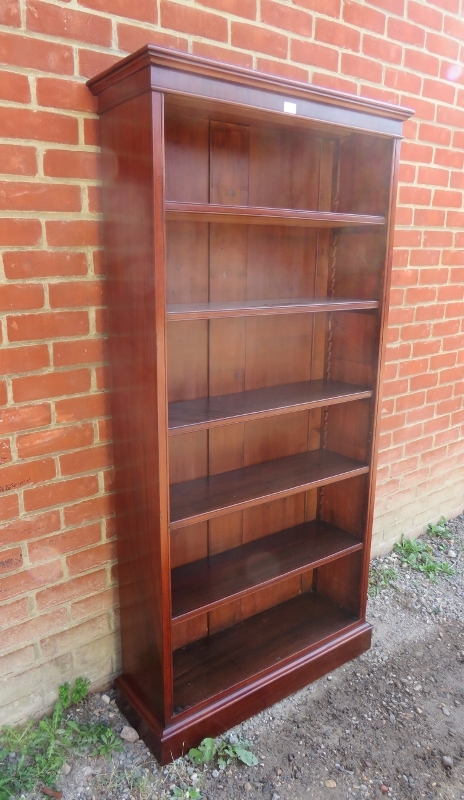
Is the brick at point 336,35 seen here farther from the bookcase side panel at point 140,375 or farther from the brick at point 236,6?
the bookcase side panel at point 140,375

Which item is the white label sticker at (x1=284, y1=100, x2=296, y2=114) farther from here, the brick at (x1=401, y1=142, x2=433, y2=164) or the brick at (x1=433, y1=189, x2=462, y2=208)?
the brick at (x1=433, y1=189, x2=462, y2=208)

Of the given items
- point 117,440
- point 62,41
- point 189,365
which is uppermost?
point 62,41

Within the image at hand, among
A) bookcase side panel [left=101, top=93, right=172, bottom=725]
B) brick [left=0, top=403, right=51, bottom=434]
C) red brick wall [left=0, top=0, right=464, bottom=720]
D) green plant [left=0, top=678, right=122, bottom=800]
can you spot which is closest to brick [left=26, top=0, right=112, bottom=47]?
red brick wall [left=0, top=0, right=464, bottom=720]

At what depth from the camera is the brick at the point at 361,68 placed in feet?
7.23

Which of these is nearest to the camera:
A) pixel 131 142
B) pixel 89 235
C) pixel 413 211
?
pixel 131 142

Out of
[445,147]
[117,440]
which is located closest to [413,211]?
[445,147]

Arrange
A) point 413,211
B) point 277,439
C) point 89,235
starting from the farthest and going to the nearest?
1. point 413,211
2. point 277,439
3. point 89,235

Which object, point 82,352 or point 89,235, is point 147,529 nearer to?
point 82,352

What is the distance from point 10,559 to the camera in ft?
5.52

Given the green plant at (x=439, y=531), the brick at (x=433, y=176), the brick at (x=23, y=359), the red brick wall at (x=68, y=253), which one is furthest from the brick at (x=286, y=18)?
the green plant at (x=439, y=531)

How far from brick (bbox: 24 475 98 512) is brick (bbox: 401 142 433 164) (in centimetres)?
198

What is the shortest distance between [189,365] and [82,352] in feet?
1.23

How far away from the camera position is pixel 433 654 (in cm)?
233

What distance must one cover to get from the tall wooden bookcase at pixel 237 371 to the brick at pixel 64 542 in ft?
0.44
